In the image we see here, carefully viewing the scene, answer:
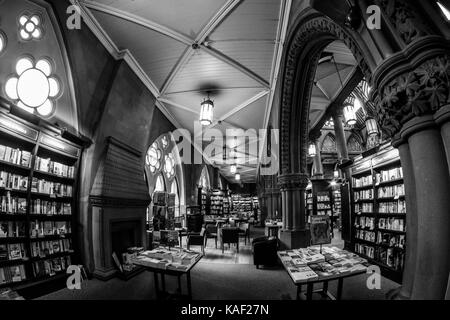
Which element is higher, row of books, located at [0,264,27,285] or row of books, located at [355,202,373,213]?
row of books, located at [355,202,373,213]

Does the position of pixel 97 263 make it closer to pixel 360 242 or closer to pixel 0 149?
pixel 0 149

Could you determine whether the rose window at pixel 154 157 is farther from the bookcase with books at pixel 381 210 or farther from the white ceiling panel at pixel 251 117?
the bookcase with books at pixel 381 210

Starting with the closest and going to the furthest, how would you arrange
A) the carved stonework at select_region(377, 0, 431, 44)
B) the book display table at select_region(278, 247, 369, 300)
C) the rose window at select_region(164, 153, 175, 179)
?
the carved stonework at select_region(377, 0, 431, 44)
the book display table at select_region(278, 247, 369, 300)
the rose window at select_region(164, 153, 175, 179)

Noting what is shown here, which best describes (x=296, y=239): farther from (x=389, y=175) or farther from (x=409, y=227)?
(x=409, y=227)

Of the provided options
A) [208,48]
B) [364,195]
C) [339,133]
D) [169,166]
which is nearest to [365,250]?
[364,195]

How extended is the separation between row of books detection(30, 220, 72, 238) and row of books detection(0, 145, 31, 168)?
0.97 meters

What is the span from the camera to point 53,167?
3643 millimetres

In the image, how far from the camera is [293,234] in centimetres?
445

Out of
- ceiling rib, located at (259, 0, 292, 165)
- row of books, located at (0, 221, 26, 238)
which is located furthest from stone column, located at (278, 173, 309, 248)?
row of books, located at (0, 221, 26, 238)

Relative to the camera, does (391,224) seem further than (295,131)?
No

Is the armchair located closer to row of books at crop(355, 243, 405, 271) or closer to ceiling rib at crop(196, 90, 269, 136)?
row of books at crop(355, 243, 405, 271)

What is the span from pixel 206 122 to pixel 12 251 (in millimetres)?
4058

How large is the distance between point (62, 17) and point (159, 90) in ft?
9.12

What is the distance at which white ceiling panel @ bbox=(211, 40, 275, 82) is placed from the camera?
173 inches
